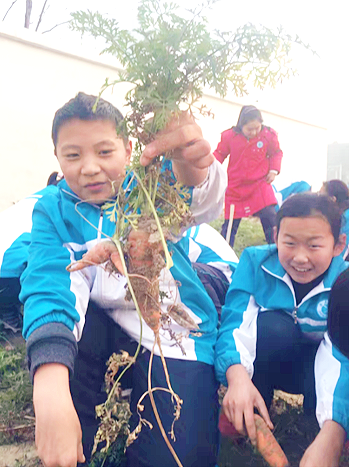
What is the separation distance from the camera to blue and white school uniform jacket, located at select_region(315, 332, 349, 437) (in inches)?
62.5

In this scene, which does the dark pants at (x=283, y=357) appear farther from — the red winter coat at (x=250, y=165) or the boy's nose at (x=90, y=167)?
the red winter coat at (x=250, y=165)

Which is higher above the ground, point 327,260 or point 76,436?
point 327,260

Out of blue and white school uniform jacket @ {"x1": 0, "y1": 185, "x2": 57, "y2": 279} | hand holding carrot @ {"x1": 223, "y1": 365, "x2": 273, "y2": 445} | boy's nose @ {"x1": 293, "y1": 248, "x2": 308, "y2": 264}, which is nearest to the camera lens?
hand holding carrot @ {"x1": 223, "y1": 365, "x2": 273, "y2": 445}

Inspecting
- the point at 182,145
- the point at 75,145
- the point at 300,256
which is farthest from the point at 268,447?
the point at 75,145

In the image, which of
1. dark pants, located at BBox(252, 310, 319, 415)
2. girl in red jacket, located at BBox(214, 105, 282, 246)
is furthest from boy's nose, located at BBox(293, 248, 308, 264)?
girl in red jacket, located at BBox(214, 105, 282, 246)

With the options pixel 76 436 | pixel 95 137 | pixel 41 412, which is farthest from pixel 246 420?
pixel 95 137

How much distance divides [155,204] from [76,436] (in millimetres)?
747

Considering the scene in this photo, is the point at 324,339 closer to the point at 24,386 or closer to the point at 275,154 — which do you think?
the point at 24,386

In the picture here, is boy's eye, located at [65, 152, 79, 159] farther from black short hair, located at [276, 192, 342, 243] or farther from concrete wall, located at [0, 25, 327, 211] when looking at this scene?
concrete wall, located at [0, 25, 327, 211]

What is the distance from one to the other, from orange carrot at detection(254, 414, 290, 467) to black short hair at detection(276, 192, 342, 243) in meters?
0.85

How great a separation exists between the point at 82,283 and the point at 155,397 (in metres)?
0.54

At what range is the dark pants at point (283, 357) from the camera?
1.91 metres

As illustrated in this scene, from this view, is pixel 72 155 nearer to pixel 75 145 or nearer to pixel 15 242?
pixel 75 145

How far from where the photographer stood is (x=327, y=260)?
1.90 meters
